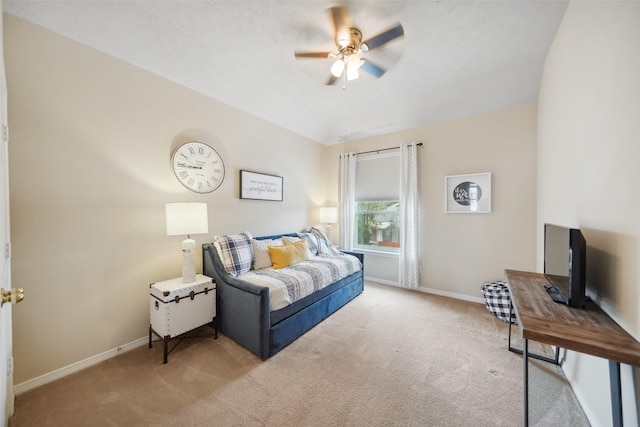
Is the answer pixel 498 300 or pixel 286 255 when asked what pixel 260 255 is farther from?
pixel 498 300

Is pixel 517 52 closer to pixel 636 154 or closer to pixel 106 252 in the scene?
pixel 636 154

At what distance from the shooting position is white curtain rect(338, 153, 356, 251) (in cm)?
434

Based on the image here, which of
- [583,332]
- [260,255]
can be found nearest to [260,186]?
[260,255]

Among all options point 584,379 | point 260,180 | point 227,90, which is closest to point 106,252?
point 260,180

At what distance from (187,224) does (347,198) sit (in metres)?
2.87

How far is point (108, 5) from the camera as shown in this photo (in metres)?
1.78

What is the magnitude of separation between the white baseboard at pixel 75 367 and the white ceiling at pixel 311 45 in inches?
105

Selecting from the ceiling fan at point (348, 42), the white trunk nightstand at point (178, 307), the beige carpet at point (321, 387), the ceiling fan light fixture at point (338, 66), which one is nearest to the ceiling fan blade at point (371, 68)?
the ceiling fan at point (348, 42)

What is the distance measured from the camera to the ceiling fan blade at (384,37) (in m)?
1.74

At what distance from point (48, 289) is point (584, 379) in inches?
152

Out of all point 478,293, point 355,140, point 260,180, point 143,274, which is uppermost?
point 355,140

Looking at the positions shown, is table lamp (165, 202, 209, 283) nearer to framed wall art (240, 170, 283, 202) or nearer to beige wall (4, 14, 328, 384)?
beige wall (4, 14, 328, 384)

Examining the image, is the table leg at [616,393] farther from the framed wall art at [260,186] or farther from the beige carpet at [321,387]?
the framed wall art at [260,186]

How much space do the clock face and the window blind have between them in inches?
97.7
